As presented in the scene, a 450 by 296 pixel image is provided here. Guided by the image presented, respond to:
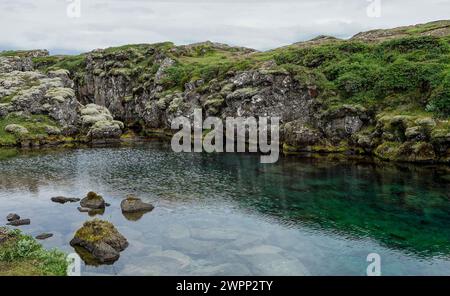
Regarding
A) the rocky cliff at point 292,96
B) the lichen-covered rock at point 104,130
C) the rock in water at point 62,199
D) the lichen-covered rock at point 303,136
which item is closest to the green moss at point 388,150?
the rocky cliff at point 292,96

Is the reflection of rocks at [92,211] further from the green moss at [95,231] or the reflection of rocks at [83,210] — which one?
the green moss at [95,231]

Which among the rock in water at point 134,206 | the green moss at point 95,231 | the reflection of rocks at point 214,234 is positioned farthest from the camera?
the rock in water at point 134,206

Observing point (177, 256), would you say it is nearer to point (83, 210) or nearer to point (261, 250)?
point (261, 250)

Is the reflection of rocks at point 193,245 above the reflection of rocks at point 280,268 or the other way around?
above

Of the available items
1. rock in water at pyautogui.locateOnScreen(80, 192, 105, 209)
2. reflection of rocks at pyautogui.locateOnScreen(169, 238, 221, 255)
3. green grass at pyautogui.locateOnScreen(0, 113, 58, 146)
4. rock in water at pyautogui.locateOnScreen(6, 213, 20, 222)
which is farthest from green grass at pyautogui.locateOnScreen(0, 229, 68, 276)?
green grass at pyautogui.locateOnScreen(0, 113, 58, 146)

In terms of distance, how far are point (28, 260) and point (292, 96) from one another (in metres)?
93.5

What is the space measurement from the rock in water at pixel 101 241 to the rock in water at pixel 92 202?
13.9 meters

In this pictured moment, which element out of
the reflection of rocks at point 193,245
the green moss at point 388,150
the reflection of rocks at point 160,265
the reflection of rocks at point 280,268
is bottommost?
the reflection of rocks at point 280,268

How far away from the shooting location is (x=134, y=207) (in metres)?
63.1

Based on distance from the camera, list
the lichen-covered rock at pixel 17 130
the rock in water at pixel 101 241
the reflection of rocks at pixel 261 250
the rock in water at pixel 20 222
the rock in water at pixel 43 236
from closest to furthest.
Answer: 1. the rock in water at pixel 101 241
2. the reflection of rocks at pixel 261 250
3. the rock in water at pixel 43 236
4. the rock in water at pixel 20 222
5. the lichen-covered rock at pixel 17 130

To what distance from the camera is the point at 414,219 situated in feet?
189

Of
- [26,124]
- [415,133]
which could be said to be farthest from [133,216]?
[26,124]

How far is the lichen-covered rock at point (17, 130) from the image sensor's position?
128875 mm

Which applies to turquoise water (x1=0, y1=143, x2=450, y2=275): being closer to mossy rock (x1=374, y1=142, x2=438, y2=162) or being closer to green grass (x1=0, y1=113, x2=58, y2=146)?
mossy rock (x1=374, y1=142, x2=438, y2=162)
